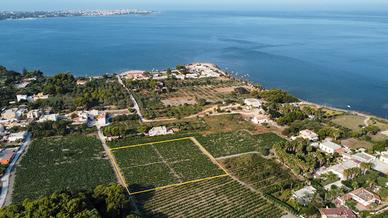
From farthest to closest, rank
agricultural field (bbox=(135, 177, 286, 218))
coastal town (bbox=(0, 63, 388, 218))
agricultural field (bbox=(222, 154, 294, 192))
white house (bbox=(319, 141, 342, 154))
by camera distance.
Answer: white house (bbox=(319, 141, 342, 154)) < agricultural field (bbox=(222, 154, 294, 192)) < coastal town (bbox=(0, 63, 388, 218)) < agricultural field (bbox=(135, 177, 286, 218))

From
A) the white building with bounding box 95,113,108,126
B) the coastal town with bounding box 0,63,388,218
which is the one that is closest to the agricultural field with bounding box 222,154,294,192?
the coastal town with bounding box 0,63,388,218

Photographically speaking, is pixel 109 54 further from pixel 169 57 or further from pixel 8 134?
pixel 8 134

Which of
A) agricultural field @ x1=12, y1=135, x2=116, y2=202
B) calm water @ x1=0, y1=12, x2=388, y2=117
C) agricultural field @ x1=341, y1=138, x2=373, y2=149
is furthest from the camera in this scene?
calm water @ x1=0, y1=12, x2=388, y2=117

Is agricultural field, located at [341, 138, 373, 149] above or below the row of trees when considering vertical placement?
below

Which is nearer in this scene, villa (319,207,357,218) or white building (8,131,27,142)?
villa (319,207,357,218)

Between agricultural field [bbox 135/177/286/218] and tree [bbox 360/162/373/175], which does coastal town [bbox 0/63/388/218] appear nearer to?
agricultural field [bbox 135/177/286/218]

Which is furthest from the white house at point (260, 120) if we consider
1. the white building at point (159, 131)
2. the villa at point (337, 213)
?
the villa at point (337, 213)

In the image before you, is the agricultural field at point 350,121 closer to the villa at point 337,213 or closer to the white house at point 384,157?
the white house at point 384,157
